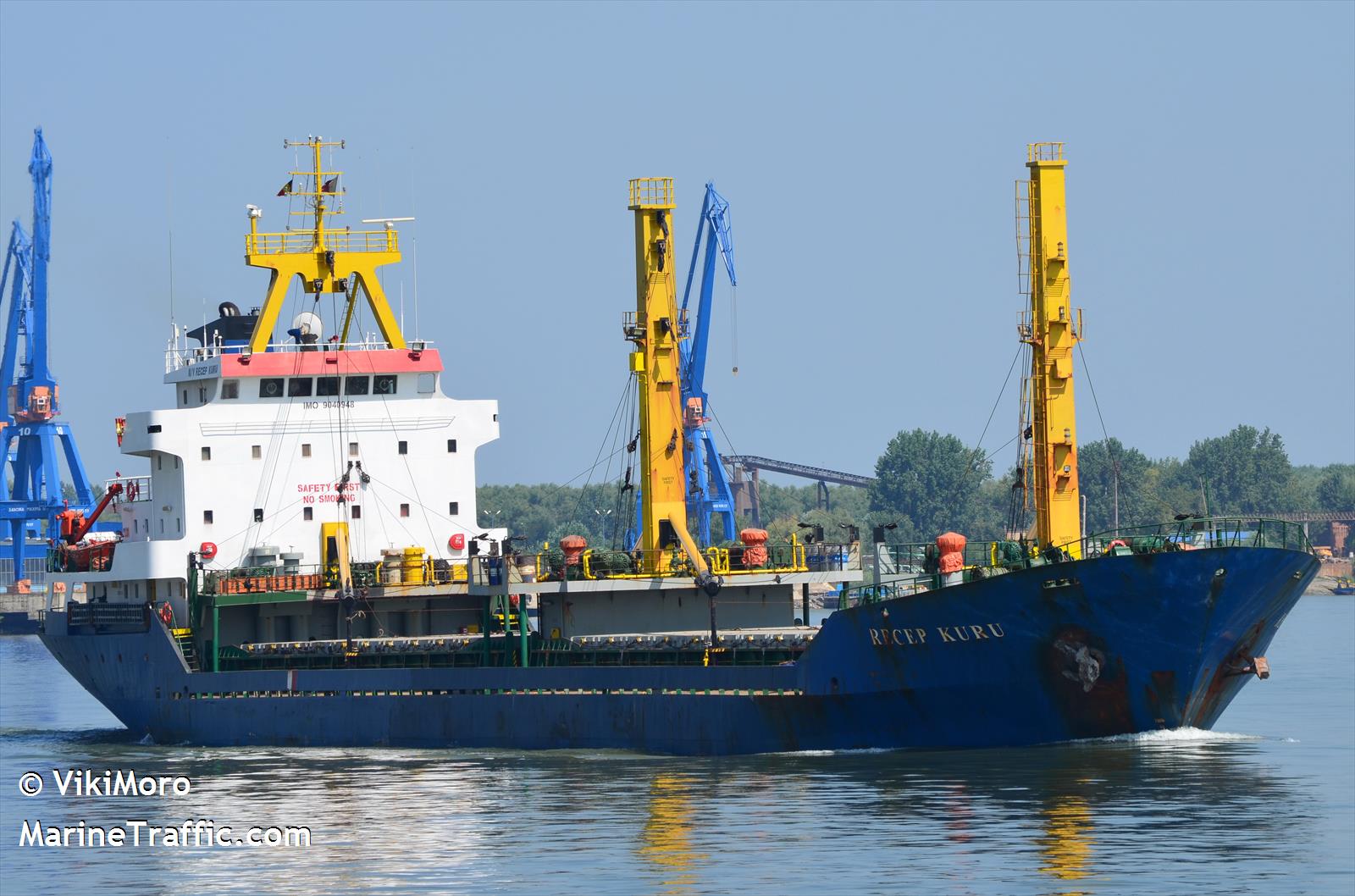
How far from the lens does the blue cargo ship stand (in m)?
39.2

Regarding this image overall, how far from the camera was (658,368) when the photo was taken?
46656mm

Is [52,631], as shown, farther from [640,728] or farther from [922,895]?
[922,895]

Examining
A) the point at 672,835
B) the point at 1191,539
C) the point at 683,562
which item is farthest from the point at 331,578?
the point at 1191,539

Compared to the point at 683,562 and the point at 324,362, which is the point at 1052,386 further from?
the point at 324,362

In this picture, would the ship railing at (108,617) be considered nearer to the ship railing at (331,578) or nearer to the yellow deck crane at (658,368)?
the ship railing at (331,578)

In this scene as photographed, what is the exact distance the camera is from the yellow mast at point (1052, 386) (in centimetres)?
4206

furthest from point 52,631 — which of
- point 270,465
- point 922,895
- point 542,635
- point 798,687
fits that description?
point 922,895

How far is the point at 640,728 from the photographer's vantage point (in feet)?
141

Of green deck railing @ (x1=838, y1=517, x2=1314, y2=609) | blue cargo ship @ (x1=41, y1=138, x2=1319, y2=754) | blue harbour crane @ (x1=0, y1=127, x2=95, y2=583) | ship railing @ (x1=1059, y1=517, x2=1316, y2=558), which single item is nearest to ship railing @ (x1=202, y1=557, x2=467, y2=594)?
blue cargo ship @ (x1=41, y1=138, x2=1319, y2=754)

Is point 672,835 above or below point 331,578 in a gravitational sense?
below

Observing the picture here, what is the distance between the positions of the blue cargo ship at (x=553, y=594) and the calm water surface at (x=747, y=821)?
3.06ft

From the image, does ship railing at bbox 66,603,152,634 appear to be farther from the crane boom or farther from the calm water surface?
the crane boom

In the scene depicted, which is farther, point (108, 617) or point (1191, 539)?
point (108, 617)

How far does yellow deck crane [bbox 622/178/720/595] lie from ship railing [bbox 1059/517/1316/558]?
932 cm
